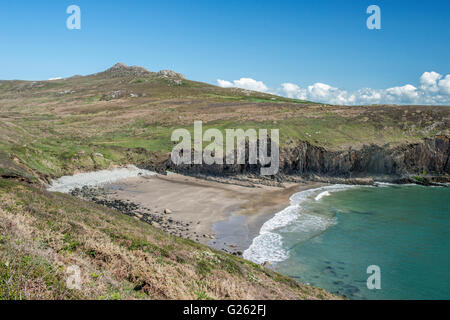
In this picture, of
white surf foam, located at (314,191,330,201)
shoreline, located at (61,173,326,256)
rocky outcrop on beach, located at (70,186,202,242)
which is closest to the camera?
rocky outcrop on beach, located at (70,186,202,242)

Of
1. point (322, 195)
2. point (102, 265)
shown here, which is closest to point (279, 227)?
point (322, 195)

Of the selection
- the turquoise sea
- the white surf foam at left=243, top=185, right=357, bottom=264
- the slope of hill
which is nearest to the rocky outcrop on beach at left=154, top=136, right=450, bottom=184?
the slope of hill

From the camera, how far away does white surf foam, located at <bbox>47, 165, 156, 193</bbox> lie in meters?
40.8

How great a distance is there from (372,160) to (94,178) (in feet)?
167

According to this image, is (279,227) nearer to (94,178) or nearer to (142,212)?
(142,212)

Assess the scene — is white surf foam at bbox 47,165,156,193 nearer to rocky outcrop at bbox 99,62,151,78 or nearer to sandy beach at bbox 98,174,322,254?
sandy beach at bbox 98,174,322,254

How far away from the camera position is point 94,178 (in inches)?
1841

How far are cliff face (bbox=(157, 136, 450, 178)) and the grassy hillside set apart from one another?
6.32 ft

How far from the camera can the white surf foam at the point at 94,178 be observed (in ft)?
134

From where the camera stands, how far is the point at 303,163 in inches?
2157

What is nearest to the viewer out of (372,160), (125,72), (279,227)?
(279,227)

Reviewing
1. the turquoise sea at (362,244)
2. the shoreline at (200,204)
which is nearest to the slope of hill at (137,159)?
the turquoise sea at (362,244)
